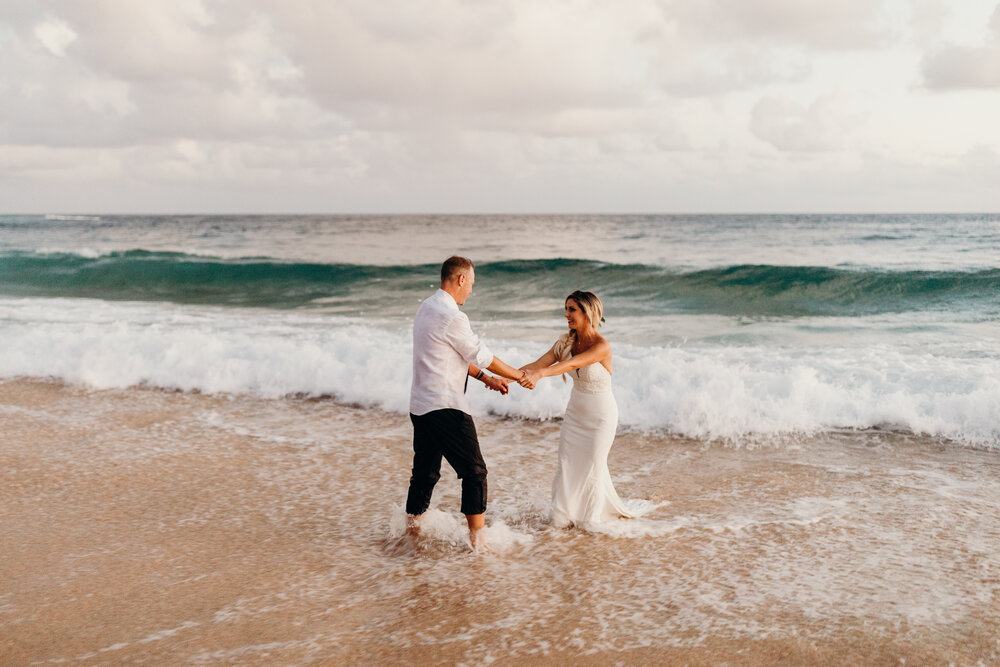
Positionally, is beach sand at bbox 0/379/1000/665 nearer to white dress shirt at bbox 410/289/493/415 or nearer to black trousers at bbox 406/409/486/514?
black trousers at bbox 406/409/486/514

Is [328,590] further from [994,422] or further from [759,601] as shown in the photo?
[994,422]

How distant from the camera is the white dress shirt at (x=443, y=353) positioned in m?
4.51

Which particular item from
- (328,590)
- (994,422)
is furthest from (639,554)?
(994,422)

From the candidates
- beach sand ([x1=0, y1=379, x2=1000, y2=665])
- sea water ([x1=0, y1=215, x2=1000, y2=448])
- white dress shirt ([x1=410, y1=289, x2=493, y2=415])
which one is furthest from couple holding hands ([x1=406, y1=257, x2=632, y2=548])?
sea water ([x1=0, y1=215, x2=1000, y2=448])

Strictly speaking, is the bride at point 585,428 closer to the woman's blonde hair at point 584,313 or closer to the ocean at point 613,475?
the woman's blonde hair at point 584,313

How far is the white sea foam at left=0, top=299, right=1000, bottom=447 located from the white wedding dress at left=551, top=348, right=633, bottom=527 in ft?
8.79

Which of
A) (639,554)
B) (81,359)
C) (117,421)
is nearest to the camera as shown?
(639,554)

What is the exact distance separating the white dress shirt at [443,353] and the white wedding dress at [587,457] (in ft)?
2.92

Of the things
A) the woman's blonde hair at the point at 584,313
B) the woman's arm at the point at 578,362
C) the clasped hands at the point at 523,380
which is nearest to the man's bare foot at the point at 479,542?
the clasped hands at the point at 523,380

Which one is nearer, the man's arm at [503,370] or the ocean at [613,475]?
the ocean at [613,475]

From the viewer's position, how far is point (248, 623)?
3.84 metres

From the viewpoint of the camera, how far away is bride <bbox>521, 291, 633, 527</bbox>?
5000 mm

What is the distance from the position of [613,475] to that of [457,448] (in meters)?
2.23

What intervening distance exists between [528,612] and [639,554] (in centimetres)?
107
